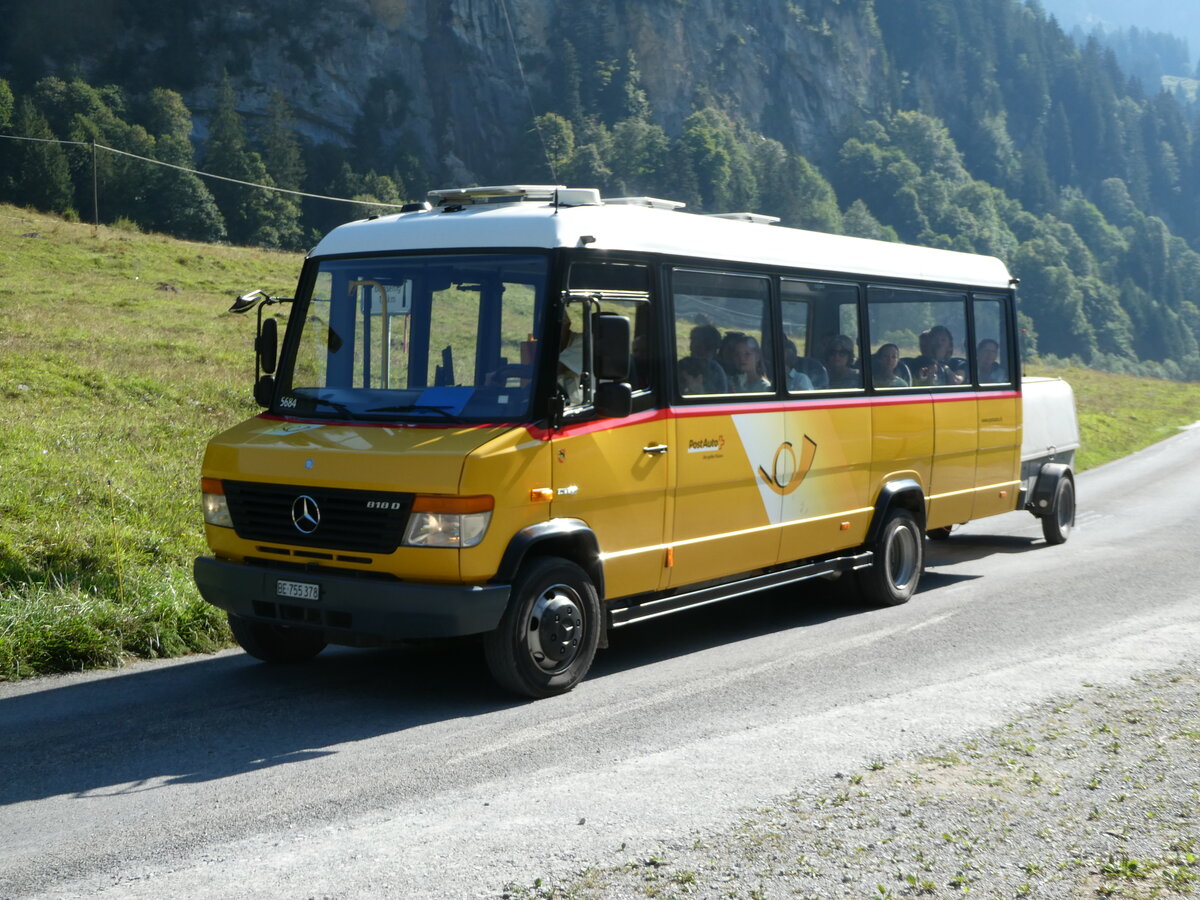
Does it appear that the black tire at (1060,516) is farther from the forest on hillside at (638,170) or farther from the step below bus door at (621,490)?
the forest on hillside at (638,170)

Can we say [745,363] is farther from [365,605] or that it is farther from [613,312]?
[365,605]

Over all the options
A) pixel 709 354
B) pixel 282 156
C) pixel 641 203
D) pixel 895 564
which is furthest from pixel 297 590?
pixel 282 156

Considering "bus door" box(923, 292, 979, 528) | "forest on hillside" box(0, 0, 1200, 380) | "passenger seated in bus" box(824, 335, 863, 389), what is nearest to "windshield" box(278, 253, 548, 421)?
"passenger seated in bus" box(824, 335, 863, 389)

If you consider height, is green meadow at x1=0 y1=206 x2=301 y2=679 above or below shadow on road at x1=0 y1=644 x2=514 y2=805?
above

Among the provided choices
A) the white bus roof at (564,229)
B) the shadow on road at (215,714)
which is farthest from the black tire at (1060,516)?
the shadow on road at (215,714)

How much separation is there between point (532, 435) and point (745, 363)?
98.3 inches

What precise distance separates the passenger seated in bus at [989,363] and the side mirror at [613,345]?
607 centimetres

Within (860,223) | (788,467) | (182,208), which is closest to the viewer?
(788,467)

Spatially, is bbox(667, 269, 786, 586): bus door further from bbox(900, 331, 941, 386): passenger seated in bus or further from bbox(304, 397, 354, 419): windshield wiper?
bbox(900, 331, 941, 386): passenger seated in bus

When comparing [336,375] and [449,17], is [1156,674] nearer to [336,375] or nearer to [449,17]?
[336,375]

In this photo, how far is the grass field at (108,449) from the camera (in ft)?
30.0

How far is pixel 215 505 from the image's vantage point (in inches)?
323

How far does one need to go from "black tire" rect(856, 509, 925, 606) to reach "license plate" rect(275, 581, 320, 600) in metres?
5.20

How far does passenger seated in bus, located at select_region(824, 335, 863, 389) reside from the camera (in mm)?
10625
